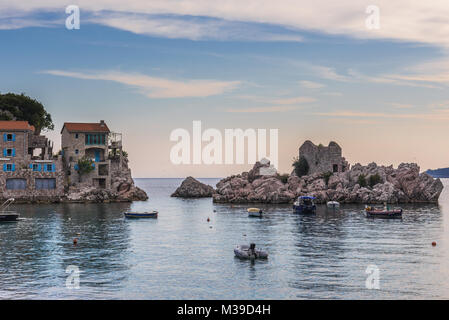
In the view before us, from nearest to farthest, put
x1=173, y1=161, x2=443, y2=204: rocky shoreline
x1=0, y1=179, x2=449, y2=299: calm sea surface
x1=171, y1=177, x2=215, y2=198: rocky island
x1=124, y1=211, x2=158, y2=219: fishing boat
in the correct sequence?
x1=0, y1=179, x2=449, y2=299: calm sea surface → x1=124, y1=211, x2=158, y2=219: fishing boat → x1=173, y1=161, x2=443, y2=204: rocky shoreline → x1=171, y1=177, x2=215, y2=198: rocky island

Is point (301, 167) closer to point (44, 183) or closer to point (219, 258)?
point (44, 183)

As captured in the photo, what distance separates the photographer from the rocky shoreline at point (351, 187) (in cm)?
12731

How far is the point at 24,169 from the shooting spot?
375ft

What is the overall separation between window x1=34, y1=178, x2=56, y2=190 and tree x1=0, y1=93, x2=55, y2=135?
66.7 feet

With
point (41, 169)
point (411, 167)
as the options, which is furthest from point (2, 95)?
point (411, 167)

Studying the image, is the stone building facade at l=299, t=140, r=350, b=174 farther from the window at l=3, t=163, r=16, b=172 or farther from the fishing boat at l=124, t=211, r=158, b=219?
the window at l=3, t=163, r=16, b=172

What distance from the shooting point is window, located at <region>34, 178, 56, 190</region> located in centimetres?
11619

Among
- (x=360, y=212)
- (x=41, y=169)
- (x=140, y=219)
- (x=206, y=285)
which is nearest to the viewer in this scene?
(x=206, y=285)

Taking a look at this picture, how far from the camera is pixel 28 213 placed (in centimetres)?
9375
